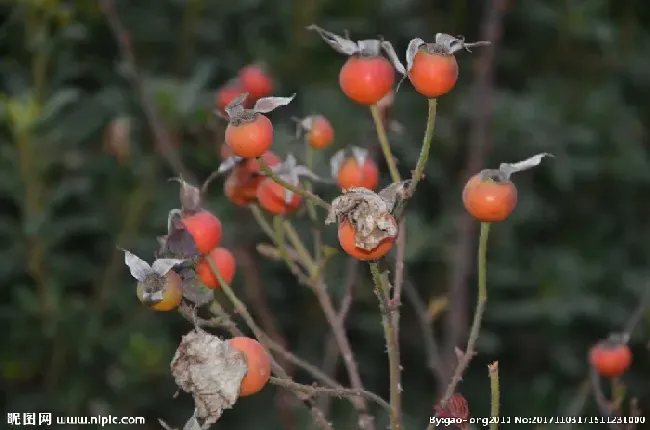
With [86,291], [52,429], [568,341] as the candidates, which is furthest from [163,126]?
[568,341]

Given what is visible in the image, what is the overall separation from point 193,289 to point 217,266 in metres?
0.09

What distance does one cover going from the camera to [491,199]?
0.80 meters

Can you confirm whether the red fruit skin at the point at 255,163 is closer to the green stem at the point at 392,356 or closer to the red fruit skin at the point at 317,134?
the red fruit skin at the point at 317,134

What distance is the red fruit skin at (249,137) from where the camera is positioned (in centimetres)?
81

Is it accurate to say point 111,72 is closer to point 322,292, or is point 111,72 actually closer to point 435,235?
point 435,235

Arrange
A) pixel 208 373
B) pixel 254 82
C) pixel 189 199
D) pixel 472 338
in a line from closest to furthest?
pixel 208 373 → pixel 472 338 → pixel 189 199 → pixel 254 82

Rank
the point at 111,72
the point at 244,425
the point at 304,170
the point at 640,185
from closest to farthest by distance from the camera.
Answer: the point at 304,170, the point at 244,425, the point at 111,72, the point at 640,185

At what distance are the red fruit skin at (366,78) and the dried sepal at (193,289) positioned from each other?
285 millimetres

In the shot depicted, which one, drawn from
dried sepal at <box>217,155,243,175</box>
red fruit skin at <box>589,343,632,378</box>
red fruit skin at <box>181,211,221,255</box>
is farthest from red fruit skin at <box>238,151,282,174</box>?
red fruit skin at <box>589,343,632,378</box>

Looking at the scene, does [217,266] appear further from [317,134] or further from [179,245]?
[317,134]

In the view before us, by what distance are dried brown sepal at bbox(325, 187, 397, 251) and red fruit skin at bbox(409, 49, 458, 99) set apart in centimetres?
16

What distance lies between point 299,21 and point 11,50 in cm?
74

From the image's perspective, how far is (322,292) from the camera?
0.95 meters

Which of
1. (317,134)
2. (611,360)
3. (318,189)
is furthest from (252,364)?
(318,189)
